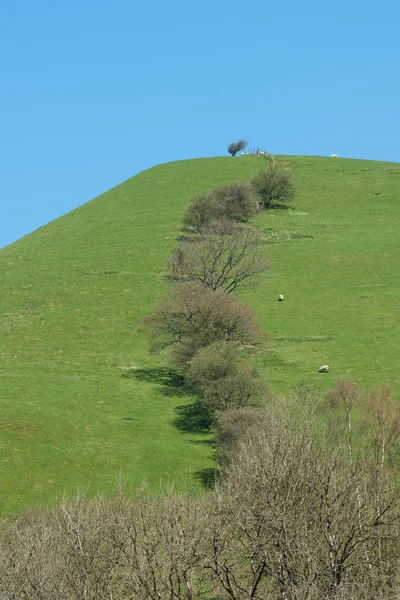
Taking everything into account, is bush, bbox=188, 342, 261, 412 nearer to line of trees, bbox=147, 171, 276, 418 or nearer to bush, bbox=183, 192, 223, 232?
Answer: line of trees, bbox=147, 171, 276, 418

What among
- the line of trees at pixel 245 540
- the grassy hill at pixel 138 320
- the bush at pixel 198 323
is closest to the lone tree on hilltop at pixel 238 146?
the grassy hill at pixel 138 320

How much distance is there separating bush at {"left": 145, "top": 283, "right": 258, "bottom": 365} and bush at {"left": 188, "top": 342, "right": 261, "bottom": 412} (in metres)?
5.04

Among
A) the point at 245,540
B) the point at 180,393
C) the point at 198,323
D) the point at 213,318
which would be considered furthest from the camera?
the point at 198,323

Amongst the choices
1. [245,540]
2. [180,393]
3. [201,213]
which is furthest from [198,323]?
[201,213]

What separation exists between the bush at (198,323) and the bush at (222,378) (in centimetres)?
504

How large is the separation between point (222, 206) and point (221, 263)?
2000 cm

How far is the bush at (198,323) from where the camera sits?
224 feet

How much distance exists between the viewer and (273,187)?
13150 centimetres

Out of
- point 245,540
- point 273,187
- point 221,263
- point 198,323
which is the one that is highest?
point 273,187

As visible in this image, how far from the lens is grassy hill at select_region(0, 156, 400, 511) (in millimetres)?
55688

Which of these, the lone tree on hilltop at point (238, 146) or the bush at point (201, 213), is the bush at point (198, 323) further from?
the lone tree on hilltop at point (238, 146)

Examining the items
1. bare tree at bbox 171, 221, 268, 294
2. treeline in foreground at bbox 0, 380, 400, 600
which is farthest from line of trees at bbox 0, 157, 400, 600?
bare tree at bbox 171, 221, 268, 294

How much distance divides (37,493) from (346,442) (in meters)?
17.9

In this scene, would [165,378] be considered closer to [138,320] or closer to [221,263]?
[138,320]
